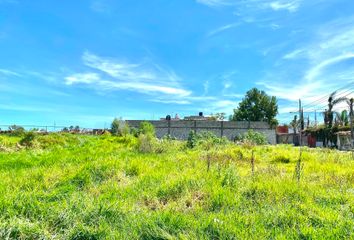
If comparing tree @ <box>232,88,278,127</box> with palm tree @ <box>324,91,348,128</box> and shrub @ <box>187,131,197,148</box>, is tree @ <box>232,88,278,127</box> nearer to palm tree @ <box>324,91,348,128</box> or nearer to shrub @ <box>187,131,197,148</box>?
palm tree @ <box>324,91,348,128</box>

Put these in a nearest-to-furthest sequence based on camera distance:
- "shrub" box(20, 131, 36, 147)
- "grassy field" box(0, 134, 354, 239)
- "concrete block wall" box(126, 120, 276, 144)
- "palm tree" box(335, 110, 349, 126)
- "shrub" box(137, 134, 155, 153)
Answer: "grassy field" box(0, 134, 354, 239)
"shrub" box(137, 134, 155, 153)
"shrub" box(20, 131, 36, 147)
"concrete block wall" box(126, 120, 276, 144)
"palm tree" box(335, 110, 349, 126)

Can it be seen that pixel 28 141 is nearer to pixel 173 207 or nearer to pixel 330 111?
pixel 173 207

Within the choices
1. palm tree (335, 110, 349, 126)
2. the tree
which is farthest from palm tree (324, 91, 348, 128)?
the tree

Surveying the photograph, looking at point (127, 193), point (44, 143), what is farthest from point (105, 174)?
point (44, 143)

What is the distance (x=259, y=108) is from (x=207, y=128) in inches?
1060

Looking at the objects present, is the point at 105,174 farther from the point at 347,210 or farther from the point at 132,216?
the point at 347,210

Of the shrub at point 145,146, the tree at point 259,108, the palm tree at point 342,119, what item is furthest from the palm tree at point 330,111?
the shrub at point 145,146

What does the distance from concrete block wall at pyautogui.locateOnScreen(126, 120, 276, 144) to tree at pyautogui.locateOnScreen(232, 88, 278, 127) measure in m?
23.1

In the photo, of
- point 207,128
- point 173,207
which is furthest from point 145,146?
point 207,128

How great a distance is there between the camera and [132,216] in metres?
4.71

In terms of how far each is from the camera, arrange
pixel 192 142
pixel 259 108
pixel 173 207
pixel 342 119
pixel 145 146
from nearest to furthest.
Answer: pixel 173 207 < pixel 145 146 < pixel 192 142 < pixel 342 119 < pixel 259 108

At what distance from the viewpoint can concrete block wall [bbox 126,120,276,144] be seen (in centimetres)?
4128

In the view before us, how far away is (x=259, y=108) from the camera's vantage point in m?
65.4

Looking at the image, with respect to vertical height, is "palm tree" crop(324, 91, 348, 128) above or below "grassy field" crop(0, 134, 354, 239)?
above
